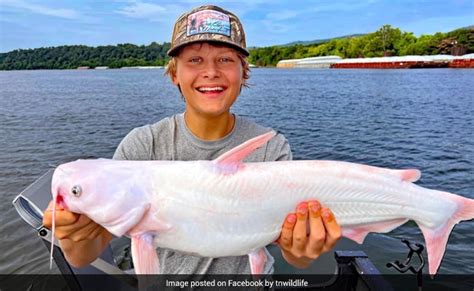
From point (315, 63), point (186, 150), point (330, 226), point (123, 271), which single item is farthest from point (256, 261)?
point (315, 63)

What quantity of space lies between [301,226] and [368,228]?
1.50ft

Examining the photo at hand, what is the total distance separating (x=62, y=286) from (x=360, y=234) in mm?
4777

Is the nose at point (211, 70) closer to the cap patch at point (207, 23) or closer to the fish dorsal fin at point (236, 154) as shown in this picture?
the cap patch at point (207, 23)

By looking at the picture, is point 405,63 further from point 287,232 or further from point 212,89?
point 287,232

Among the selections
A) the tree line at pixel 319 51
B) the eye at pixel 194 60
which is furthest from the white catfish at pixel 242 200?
the tree line at pixel 319 51

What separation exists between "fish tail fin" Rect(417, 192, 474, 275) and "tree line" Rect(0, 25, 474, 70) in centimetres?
10115

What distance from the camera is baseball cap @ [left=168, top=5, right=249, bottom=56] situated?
8.38 ft

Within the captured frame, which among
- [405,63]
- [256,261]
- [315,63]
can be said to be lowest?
[256,261]

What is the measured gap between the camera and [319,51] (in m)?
134

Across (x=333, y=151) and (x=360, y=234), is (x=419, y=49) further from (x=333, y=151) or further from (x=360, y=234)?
(x=360, y=234)

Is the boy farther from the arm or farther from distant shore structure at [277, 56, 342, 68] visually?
distant shore structure at [277, 56, 342, 68]

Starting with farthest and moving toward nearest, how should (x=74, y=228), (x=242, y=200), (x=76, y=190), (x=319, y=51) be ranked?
1. (x=319, y=51)
2. (x=242, y=200)
3. (x=74, y=228)
4. (x=76, y=190)

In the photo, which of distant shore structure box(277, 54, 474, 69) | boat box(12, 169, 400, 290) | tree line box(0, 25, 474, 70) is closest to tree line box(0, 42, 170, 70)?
tree line box(0, 25, 474, 70)

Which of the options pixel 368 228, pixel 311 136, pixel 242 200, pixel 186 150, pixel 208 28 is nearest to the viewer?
pixel 242 200
